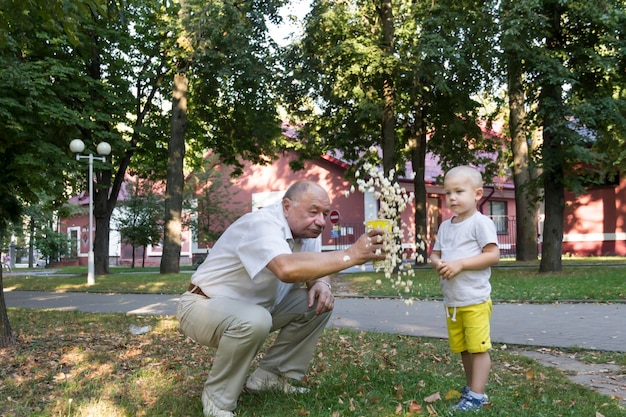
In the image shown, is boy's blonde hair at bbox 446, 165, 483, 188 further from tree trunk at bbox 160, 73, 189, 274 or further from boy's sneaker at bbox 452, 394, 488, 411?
tree trunk at bbox 160, 73, 189, 274

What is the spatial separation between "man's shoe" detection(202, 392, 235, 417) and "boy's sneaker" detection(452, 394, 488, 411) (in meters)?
1.44

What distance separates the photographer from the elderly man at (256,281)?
3.55 m

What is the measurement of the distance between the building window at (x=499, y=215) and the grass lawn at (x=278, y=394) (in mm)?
31787

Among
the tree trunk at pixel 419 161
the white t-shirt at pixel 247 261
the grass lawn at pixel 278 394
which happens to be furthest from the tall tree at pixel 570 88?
the white t-shirt at pixel 247 261

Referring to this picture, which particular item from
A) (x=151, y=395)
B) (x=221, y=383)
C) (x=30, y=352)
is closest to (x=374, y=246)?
(x=221, y=383)

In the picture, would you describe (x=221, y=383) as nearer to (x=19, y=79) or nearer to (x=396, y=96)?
(x=19, y=79)

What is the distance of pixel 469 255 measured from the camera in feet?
13.6

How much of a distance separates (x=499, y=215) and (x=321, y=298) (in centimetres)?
3716

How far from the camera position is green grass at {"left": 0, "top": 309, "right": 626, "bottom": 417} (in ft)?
13.2

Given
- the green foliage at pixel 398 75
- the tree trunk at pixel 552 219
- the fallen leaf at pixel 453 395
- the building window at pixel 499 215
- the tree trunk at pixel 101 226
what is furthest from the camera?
the building window at pixel 499 215

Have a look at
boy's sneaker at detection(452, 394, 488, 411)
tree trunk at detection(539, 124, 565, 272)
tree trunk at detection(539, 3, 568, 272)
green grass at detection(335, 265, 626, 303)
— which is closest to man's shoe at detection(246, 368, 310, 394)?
boy's sneaker at detection(452, 394, 488, 411)

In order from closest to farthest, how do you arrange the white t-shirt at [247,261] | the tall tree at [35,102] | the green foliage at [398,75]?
the white t-shirt at [247,261] → the tall tree at [35,102] → the green foliage at [398,75]

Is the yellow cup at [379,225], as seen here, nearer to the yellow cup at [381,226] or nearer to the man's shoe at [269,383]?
the yellow cup at [381,226]

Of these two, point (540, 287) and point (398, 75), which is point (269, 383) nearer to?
point (540, 287)
